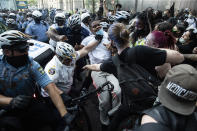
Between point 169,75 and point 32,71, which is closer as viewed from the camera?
point 169,75

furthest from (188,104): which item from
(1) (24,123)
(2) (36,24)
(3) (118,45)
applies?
(2) (36,24)

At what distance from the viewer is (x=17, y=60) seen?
1.91 m

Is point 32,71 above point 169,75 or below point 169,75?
below

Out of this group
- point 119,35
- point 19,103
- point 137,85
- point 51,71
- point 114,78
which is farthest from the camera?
point 114,78

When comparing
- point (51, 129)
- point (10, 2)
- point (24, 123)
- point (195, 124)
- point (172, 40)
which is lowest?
point (51, 129)

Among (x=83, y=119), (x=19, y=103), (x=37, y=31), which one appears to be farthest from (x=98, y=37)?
(x=37, y=31)

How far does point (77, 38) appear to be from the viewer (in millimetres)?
4414

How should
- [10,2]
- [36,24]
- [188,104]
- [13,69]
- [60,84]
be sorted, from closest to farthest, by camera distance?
[188,104] → [13,69] → [60,84] → [36,24] → [10,2]

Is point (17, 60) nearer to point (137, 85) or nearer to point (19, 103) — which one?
point (19, 103)

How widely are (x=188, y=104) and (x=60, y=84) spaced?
2150 millimetres

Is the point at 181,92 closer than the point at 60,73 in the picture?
Yes

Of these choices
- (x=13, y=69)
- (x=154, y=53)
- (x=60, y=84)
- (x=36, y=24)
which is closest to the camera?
(x=154, y=53)

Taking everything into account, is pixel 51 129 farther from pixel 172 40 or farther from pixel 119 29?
pixel 172 40

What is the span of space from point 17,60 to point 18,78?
0.76 feet
